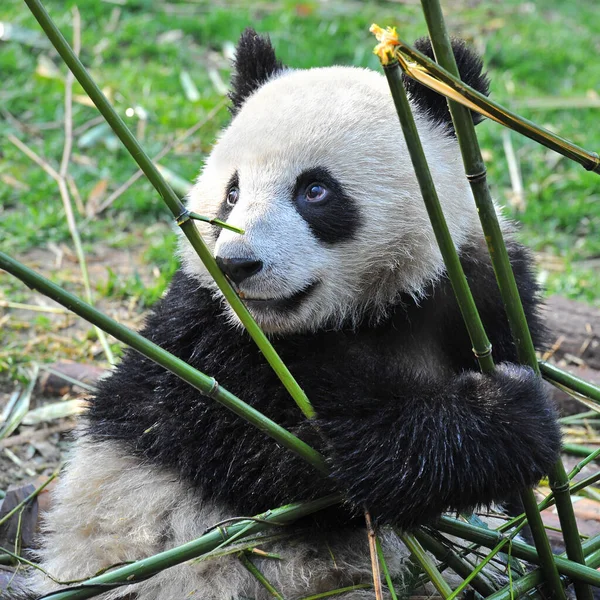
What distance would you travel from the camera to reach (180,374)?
1.99m

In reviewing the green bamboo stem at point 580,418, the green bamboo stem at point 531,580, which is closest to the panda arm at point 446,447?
the green bamboo stem at point 531,580

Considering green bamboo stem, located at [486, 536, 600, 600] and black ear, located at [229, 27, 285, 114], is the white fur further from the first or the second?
black ear, located at [229, 27, 285, 114]

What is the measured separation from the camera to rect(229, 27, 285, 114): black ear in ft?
10.6

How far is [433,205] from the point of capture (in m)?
1.89

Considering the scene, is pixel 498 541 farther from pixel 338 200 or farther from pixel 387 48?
pixel 387 48

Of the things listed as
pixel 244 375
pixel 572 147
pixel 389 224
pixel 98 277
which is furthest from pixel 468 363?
pixel 98 277

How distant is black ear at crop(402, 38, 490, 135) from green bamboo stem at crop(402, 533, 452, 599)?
4.61 feet

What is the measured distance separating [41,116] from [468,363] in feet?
14.3

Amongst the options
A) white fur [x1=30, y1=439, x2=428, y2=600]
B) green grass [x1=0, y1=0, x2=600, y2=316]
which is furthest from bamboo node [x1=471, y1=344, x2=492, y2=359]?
green grass [x1=0, y1=0, x2=600, y2=316]

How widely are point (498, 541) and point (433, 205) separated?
1041 mm

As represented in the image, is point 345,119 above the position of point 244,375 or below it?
above

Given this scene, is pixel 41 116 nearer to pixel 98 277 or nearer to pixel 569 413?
pixel 98 277

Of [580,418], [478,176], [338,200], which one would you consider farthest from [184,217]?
[580,418]

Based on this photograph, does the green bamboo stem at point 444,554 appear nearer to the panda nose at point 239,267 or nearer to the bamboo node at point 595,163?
the panda nose at point 239,267
